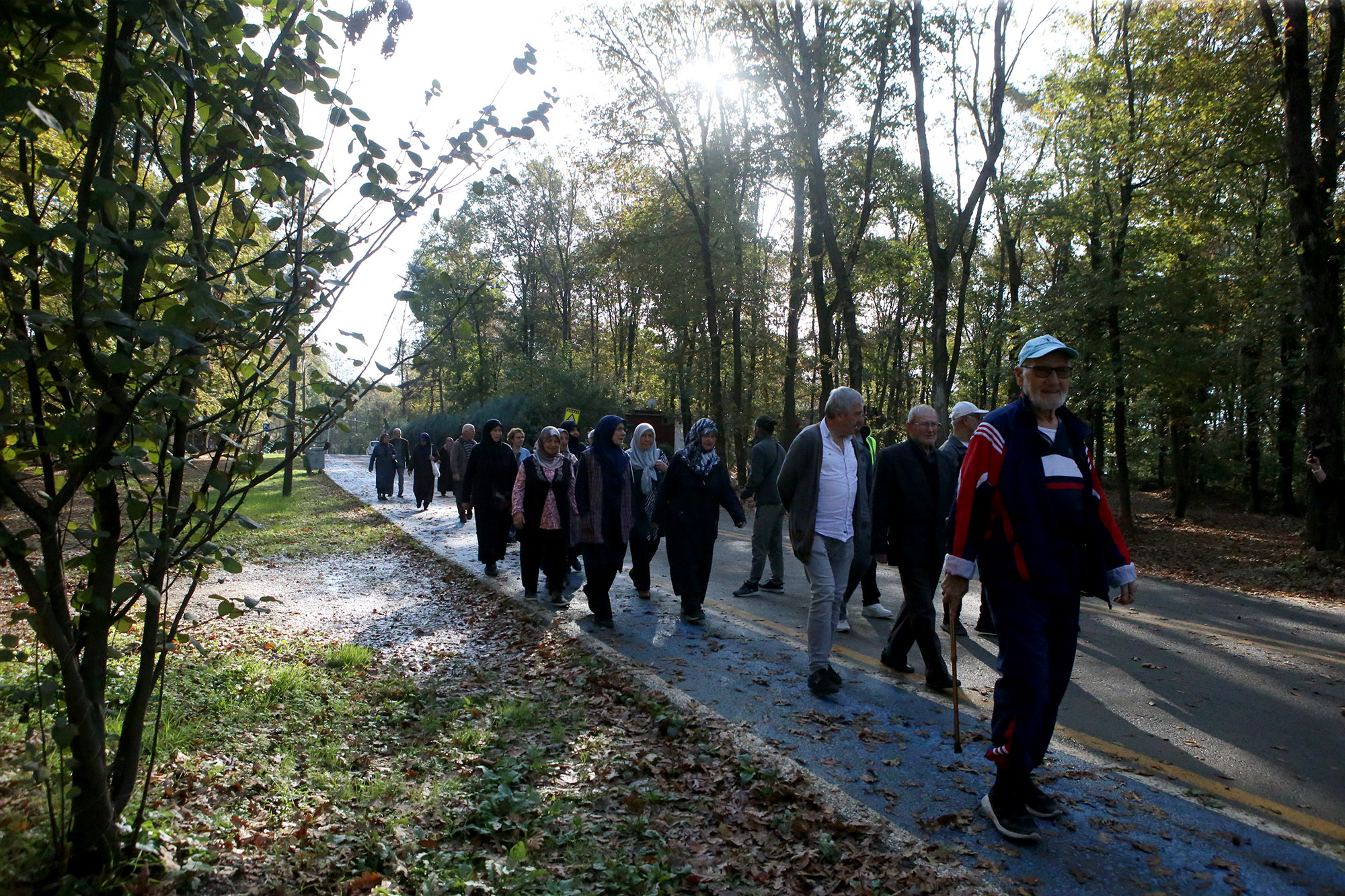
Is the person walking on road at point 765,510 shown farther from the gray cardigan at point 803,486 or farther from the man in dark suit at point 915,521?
the gray cardigan at point 803,486

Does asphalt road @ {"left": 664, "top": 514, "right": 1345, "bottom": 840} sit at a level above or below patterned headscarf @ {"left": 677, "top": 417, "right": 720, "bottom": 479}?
below

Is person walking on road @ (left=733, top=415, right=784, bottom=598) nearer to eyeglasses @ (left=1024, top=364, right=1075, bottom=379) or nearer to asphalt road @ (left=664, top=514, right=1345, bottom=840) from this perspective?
asphalt road @ (left=664, top=514, right=1345, bottom=840)

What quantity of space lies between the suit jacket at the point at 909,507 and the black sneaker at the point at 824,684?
117cm

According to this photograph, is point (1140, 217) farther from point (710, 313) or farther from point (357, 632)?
point (357, 632)

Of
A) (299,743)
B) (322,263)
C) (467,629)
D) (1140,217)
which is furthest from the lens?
(1140,217)

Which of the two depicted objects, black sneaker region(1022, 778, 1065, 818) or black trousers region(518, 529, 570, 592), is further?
black trousers region(518, 529, 570, 592)

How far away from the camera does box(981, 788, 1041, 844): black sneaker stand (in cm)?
384

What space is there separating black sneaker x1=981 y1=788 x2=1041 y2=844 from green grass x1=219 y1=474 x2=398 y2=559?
771 cm

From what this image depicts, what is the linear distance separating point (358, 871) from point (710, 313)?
25.8m

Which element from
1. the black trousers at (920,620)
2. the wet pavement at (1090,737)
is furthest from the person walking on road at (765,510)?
the black trousers at (920,620)

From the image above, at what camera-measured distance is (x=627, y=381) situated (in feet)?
161

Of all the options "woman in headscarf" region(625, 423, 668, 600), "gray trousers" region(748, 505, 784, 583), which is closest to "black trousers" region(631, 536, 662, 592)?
"woman in headscarf" region(625, 423, 668, 600)

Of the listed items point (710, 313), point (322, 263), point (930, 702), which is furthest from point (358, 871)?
point (710, 313)

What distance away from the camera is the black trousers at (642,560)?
33.9 feet
